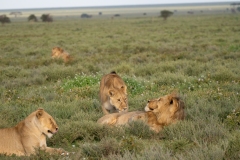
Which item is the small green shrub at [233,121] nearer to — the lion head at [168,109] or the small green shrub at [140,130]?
the lion head at [168,109]

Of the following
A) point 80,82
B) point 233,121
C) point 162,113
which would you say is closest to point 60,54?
point 80,82

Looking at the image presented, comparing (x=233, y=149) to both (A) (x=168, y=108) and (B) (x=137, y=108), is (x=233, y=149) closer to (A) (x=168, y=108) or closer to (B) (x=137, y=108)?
(A) (x=168, y=108)

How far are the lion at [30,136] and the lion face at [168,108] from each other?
1957 millimetres

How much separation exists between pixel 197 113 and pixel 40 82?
22.5 ft

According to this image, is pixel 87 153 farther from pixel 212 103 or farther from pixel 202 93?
pixel 202 93

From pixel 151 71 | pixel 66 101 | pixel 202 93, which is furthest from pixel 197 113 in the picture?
pixel 151 71

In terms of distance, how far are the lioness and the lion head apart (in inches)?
35.2

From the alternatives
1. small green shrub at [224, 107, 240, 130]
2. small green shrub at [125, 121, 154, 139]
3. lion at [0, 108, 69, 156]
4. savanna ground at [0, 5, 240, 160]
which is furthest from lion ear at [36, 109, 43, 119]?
small green shrub at [224, 107, 240, 130]

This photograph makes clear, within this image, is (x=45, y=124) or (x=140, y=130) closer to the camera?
(x=45, y=124)

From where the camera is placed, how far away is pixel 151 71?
14.0 meters

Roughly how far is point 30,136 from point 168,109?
2.50 metres

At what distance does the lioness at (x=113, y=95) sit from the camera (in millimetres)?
7742

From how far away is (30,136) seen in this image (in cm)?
582

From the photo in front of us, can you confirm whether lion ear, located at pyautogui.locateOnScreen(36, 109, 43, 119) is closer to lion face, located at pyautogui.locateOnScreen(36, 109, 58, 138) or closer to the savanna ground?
lion face, located at pyautogui.locateOnScreen(36, 109, 58, 138)
